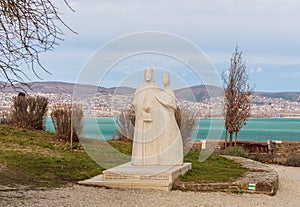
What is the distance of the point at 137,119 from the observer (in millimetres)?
11922

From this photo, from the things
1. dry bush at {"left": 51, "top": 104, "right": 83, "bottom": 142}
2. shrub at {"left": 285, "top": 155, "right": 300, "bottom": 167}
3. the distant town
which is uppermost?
the distant town

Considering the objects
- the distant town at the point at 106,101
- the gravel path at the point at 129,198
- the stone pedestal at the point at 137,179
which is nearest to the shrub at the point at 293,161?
the distant town at the point at 106,101

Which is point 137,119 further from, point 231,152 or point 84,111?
point 231,152

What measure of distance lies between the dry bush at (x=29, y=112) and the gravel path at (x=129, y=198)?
12.5 m

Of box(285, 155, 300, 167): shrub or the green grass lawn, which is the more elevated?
the green grass lawn

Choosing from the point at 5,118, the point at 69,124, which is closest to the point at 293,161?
the point at 69,124

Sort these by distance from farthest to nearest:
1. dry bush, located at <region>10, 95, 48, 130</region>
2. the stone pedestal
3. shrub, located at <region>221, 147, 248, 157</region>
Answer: dry bush, located at <region>10, 95, 48, 130</region> → shrub, located at <region>221, 147, 248, 157</region> → the stone pedestal

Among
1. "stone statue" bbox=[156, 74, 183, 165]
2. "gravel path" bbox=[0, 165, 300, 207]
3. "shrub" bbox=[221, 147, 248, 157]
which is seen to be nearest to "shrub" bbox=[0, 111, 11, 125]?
"shrub" bbox=[221, 147, 248, 157]

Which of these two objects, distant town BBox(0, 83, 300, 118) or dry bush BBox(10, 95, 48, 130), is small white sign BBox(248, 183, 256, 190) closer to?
distant town BBox(0, 83, 300, 118)

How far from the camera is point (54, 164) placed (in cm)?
1323

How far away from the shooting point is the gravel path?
8.55 meters

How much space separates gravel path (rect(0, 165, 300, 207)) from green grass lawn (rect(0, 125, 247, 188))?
996 mm

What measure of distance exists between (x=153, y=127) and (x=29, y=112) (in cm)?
1227

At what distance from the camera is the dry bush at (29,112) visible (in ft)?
73.4
